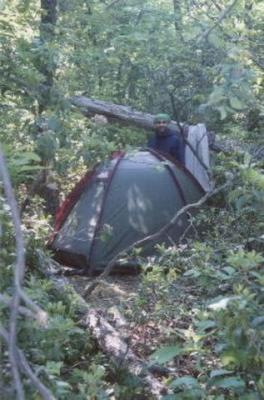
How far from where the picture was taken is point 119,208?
7.30 meters

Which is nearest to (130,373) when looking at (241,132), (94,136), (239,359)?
(239,359)

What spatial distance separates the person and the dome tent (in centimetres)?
73

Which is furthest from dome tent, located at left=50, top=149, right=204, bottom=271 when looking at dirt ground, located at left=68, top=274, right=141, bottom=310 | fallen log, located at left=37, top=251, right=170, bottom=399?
fallen log, located at left=37, top=251, right=170, bottom=399

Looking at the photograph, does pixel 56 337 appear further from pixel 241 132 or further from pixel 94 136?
pixel 241 132

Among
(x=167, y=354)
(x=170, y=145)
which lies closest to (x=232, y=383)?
(x=167, y=354)

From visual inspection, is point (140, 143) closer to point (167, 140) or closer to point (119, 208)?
point (167, 140)

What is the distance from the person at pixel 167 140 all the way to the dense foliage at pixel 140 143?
512mm

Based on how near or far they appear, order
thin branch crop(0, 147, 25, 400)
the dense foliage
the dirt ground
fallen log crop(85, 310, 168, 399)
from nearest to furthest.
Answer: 1. thin branch crop(0, 147, 25, 400)
2. the dense foliage
3. fallen log crop(85, 310, 168, 399)
4. the dirt ground

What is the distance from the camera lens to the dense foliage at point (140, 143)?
2.87m

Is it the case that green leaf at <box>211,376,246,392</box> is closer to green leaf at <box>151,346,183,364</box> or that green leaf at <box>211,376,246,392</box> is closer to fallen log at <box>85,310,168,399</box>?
green leaf at <box>151,346,183,364</box>

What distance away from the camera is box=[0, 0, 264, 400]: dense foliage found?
9.43ft

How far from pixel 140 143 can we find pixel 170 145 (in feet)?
3.21

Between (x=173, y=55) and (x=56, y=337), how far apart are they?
26.4 feet

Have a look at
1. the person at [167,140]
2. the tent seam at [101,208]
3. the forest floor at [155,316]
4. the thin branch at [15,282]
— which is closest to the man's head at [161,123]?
the person at [167,140]
